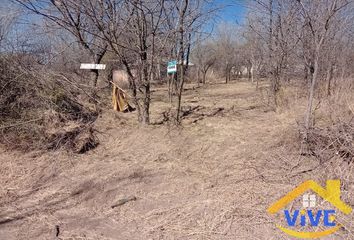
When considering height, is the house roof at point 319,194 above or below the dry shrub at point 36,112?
below

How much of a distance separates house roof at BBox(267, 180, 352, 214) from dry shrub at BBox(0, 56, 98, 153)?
9.50ft

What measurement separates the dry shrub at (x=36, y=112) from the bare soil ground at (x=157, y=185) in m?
0.30

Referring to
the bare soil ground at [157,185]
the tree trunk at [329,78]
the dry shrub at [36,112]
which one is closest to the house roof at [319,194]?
the bare soil ground at [157,185]

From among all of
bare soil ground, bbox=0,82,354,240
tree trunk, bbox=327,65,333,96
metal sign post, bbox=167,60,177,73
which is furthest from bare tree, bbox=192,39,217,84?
bare soil ground, bbox=0,82,354,240

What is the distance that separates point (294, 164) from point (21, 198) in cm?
311

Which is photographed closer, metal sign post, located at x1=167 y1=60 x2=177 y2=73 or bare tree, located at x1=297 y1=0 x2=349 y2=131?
bare tree, located at x1=297 y1=0 x2=349 y2=131

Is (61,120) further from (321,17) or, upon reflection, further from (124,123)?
(321,17)

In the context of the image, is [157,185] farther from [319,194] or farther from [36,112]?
[36,112]

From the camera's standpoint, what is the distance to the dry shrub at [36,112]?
14.3 ft

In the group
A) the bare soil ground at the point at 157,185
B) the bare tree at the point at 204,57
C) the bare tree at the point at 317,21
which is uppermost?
the bare tree at the point at 204,57

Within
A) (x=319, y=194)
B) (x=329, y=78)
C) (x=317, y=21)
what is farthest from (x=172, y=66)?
(x=329, y=78)

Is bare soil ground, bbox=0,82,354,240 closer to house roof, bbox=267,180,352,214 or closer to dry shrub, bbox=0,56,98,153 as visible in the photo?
house roof, bbox=267,180,352,214

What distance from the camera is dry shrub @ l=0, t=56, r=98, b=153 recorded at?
436 centimetres

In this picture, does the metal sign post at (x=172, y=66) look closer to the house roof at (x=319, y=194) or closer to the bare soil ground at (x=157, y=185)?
the bare soil ground at (x=157, y=185)
